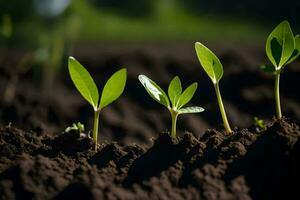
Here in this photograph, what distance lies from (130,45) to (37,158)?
441 cm

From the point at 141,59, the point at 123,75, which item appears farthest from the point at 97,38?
the point at 123,75

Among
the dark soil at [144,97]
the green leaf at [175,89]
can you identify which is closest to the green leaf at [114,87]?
the green leaf at [175,89]

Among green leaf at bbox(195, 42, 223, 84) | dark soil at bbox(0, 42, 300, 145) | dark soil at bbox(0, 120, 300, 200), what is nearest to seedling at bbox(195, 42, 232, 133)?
green leaf at bbox(195, 42, 223, 84)

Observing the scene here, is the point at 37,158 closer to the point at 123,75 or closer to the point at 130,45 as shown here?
the point at 123,75

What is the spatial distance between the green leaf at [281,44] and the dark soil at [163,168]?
230 millimetres

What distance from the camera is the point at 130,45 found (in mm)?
5793

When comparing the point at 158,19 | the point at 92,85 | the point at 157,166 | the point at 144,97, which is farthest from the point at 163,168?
the point at 158,19

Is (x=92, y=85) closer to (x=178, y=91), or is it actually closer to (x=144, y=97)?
(x=178, y=91)

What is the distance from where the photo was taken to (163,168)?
1.46 metres

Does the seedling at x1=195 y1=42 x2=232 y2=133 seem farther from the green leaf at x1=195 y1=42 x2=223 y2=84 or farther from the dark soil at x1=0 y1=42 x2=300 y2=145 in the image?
the dark soil at x1=0 y1=42 x2=300 y2=145

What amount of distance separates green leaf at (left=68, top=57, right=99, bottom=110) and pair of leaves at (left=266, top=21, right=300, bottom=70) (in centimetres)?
54

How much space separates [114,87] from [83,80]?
0.10 metres

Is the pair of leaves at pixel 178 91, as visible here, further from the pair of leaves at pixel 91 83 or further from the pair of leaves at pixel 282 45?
the pair of leaves at pixel 282 45

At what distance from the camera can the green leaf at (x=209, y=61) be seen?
171cm
